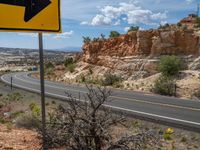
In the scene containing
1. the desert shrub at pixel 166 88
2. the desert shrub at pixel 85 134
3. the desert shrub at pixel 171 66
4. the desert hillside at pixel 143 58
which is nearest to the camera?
the desert shrub at pixel 85 134

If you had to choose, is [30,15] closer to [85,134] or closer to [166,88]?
[85,134]

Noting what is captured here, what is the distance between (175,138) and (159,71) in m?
23.5

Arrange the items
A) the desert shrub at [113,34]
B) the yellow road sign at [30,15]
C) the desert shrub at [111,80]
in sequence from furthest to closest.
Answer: the desert shrub at [113,34] → the desert shrub at [111,80] → the yellow road sign at [30,15]

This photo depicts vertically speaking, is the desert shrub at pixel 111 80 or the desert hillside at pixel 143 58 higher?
the desert hillside at pixel 143 58

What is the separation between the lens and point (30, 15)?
4078 millimetres

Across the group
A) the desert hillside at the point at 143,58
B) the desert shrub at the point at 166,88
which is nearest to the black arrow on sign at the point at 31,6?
the desert hillside at the point at 143,58

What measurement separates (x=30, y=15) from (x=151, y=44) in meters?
36.0

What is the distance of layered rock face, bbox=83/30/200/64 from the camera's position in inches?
1411

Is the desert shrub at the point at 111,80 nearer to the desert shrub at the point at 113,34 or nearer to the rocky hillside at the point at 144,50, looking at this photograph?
the rocky hillside at the point at 144,50

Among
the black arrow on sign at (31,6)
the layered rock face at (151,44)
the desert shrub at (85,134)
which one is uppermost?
the black arrow on sign at (31,6)

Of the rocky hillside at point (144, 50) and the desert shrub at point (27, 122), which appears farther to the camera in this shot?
the rocky hillside at point (144, 50)

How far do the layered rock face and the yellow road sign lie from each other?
3140cm

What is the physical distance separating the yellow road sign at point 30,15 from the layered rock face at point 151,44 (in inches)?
1236

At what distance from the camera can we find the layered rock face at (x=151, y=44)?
3584cm
